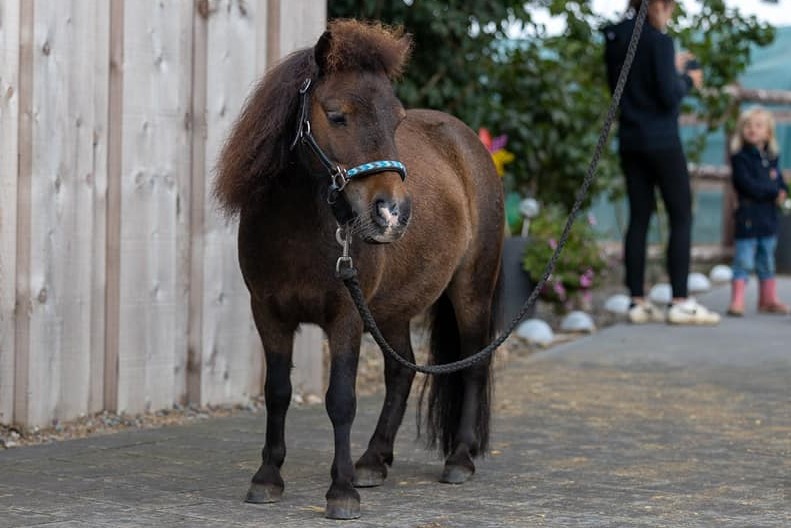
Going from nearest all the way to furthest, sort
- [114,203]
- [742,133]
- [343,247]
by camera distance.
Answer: [343,247]
[114,203]
[742,133]

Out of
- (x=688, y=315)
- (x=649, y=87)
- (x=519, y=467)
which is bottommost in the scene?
(x=519, y=467)

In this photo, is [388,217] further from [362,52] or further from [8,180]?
[8,180]

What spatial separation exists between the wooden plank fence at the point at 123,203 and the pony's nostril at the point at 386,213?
1.36 metres

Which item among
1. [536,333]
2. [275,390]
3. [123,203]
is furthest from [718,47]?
[275,390]

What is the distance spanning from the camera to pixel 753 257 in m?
9.97

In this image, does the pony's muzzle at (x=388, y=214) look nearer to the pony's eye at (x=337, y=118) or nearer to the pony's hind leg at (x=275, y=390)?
the pony's eye at (x=337, y=118)

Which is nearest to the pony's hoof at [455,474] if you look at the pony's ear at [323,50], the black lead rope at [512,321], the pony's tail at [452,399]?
the pony's tail at [452,399]

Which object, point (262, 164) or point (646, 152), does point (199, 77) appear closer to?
point (262, 164)

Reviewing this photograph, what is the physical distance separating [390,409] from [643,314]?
4511 millimetres

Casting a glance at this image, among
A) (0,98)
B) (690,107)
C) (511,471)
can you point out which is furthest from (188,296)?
(690,107)

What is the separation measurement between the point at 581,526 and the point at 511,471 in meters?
0.93

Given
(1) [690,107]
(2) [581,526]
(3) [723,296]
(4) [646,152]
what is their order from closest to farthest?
1. (2) [581,526]
2. (4) [646,152]
3. (3) [723,296]
4. (1) [690,107]

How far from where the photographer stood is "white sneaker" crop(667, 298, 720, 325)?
352 inches

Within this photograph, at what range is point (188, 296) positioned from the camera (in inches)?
237
